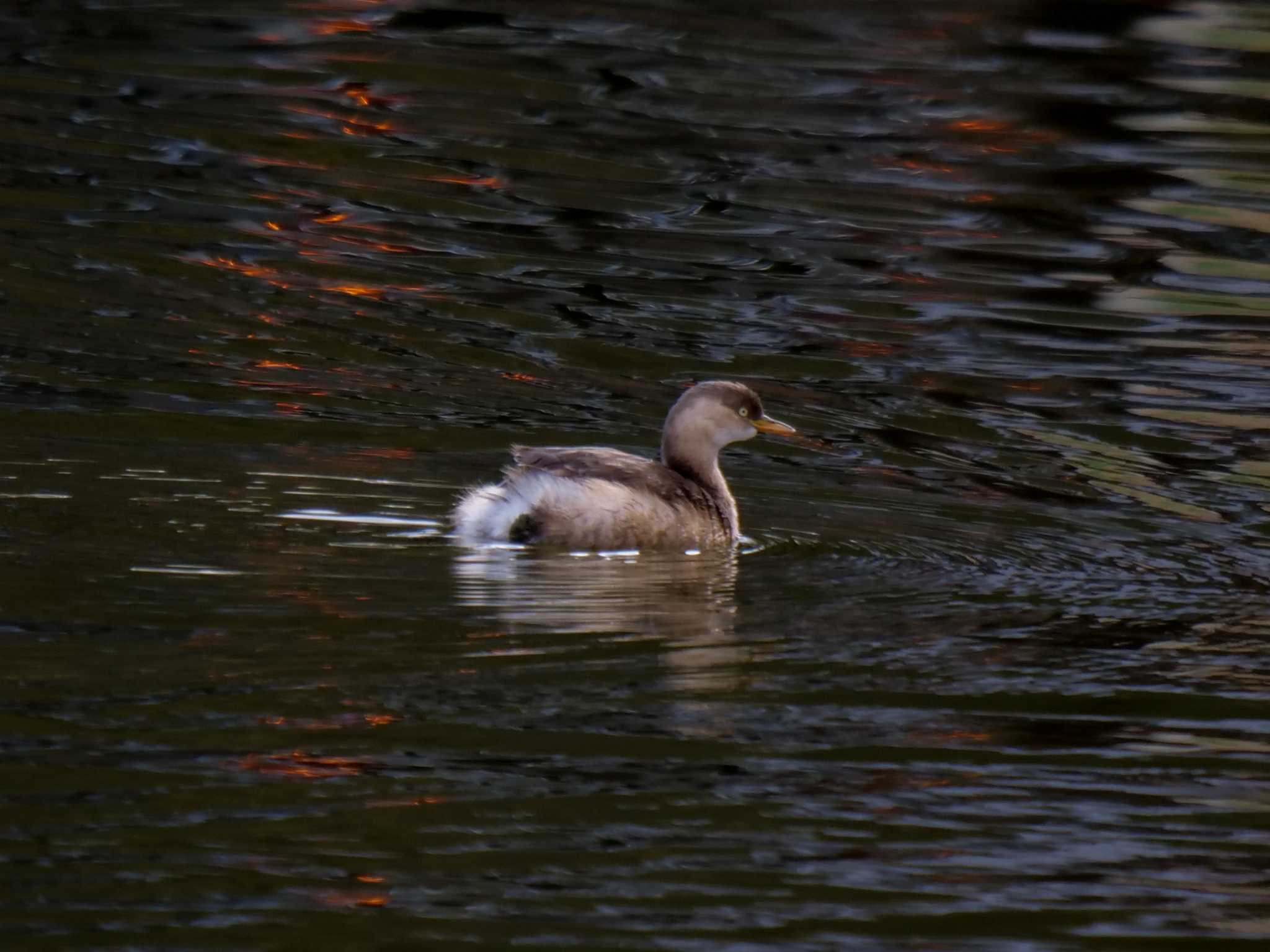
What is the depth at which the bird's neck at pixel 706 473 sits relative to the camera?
8961 mm

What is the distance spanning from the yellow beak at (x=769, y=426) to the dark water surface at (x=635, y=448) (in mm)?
329

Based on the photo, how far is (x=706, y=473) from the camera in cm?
919

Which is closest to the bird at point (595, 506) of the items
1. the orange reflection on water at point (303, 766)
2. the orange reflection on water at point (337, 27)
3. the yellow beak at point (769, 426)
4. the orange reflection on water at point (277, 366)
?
the yellow beak at point (769, 426)

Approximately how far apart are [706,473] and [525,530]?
3.22 feet

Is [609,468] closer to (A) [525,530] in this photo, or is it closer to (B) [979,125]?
(A) [525,530]

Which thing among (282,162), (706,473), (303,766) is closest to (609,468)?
(706,473)

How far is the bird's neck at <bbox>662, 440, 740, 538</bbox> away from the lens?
29.4 feet

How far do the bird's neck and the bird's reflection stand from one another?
33cm

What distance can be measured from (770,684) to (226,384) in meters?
5.33

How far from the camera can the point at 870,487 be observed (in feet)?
32.5

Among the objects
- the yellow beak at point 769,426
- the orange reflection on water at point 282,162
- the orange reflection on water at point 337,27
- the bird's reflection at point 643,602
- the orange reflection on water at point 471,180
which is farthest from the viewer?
the orange reflection on water at point 337,27

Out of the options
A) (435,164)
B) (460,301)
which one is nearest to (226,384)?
(460,301)

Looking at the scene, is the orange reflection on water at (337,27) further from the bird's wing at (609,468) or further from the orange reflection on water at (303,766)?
the orange reflection on water at (303,766)

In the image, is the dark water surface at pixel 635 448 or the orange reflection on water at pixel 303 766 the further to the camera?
the orange reflection on water at pixel 303 766
